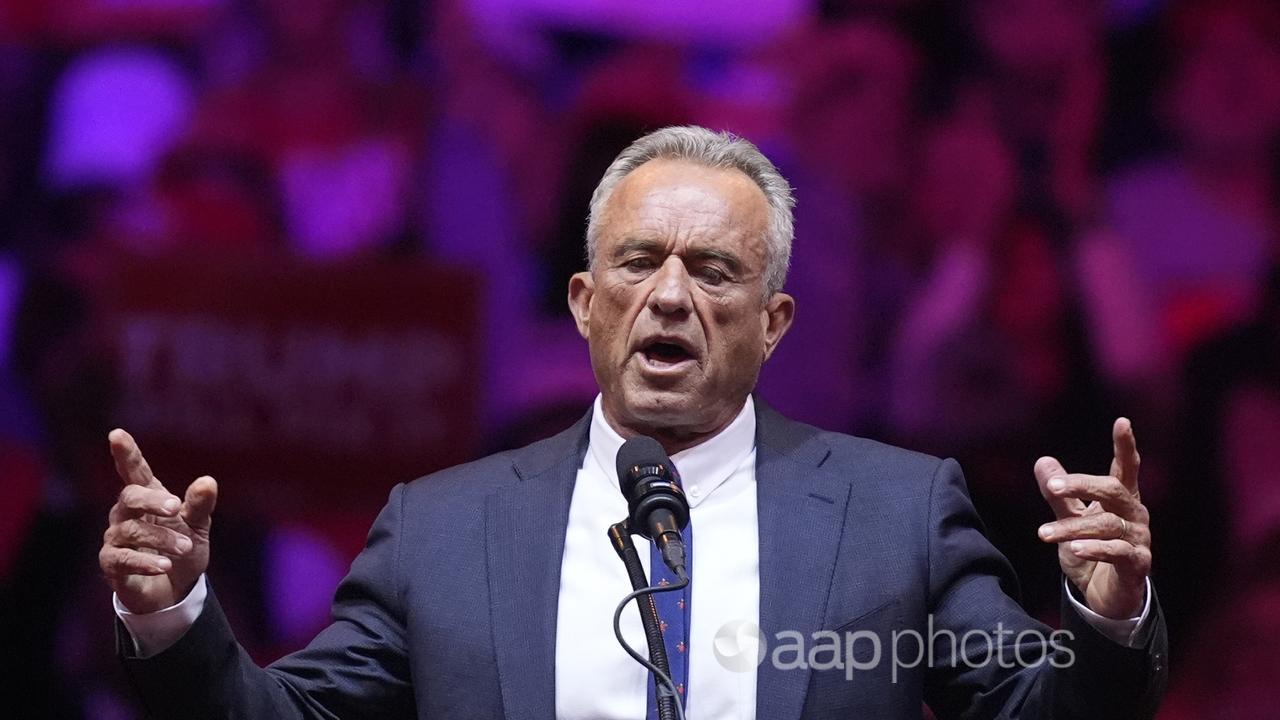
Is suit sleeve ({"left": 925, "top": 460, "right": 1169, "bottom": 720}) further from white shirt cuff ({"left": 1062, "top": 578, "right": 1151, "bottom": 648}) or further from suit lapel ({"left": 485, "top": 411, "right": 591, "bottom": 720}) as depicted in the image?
suit lapel ({"left": 485, "top": 411, "right": 591, "bottom": 720})

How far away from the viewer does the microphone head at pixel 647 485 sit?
180 centimetres

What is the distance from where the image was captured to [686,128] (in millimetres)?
2539

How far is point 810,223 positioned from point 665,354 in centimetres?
174

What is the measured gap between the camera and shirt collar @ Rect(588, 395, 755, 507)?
2.37 m

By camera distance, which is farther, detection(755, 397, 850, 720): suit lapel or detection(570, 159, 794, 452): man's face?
detection(570, 159, 794, 452): man's face

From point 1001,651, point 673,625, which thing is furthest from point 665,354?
point 1001,651

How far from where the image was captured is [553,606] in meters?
2.18

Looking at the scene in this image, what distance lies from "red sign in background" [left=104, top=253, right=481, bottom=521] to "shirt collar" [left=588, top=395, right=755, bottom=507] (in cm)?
185

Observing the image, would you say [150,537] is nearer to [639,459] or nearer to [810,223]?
[639,459]

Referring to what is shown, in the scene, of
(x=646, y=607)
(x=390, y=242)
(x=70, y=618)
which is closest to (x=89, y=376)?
(x=70, y=618)

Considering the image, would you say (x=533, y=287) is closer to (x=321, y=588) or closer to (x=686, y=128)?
(x=321, y=588)

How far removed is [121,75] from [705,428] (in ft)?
9.62

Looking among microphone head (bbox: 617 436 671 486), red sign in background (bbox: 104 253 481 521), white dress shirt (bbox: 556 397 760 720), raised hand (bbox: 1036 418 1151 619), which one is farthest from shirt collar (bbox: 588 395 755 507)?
red sign in background (bbox: 104 253 481 521)

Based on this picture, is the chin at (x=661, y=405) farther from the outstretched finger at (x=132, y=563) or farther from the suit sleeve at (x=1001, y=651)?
the outstretched finger at (x=132, y=563)
